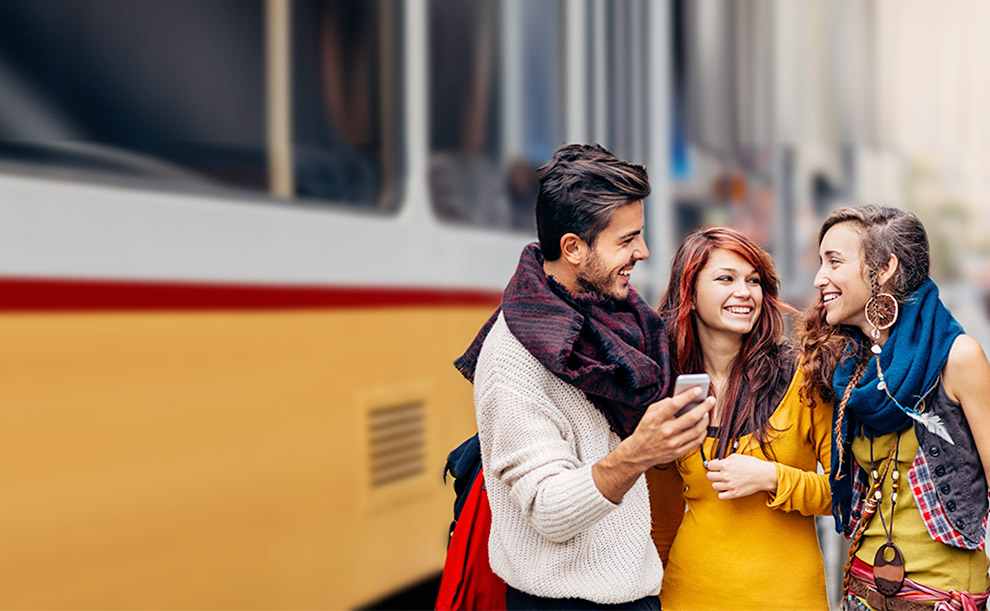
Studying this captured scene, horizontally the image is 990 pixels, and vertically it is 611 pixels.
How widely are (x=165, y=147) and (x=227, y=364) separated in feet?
1.80

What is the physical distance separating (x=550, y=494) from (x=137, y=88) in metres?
1.44

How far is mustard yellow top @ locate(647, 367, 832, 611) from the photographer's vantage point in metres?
1.94

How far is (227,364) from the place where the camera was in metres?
2.66

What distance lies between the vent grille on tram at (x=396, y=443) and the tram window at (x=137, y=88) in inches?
34.2

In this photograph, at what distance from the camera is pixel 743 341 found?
2.06 m

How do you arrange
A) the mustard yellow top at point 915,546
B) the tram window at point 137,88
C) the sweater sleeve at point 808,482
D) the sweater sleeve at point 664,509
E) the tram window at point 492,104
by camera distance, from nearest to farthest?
the mustard yellow top at point 915,546
the sweater sleeve at point 808,482
the sweater sleeve at point 664,509
the tram window at point 137,88
the tram window at point 492,104

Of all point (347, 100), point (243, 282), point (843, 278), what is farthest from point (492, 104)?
point (843, 278)

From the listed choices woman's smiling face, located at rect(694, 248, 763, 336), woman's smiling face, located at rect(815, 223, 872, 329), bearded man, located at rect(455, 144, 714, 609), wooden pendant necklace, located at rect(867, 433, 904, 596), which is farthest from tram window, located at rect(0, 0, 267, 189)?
wooden pendant necklace, located at rect(867, 433, 904, 596)

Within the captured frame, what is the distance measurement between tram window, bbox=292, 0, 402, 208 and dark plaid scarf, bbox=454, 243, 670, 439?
1.37m

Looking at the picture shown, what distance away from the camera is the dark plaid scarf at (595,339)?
1688 millimetres

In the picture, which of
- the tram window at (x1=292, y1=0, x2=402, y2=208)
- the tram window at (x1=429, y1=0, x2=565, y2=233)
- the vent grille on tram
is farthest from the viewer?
the tram window at (x1=429, y1=0, x2=565, y2=233)

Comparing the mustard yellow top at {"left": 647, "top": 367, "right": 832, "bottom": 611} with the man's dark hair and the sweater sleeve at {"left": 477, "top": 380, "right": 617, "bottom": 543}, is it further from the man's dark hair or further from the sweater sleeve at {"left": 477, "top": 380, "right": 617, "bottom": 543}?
the man's dark hair

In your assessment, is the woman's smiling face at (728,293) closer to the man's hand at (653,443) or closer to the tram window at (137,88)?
the man's hand at (653,443)

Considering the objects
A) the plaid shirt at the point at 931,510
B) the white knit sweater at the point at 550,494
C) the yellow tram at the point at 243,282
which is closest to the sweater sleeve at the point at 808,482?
the plaid shirt at the point at 931,510
